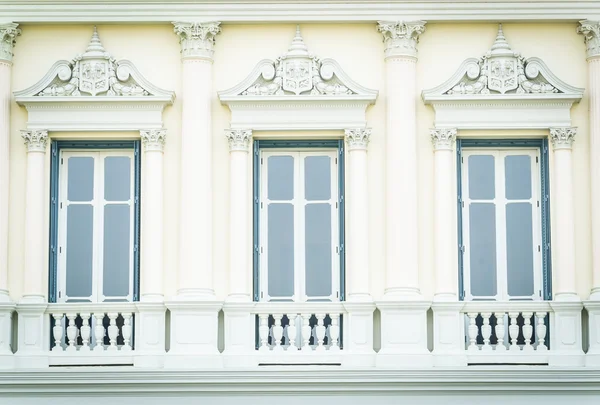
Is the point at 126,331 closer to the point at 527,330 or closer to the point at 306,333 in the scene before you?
the point at 306,333

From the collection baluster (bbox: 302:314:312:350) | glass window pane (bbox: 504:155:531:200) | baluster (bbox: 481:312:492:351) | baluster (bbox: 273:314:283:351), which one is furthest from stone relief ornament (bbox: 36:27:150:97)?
baluster (bbox: 481:312:492:351)

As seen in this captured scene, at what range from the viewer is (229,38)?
19.9 meters

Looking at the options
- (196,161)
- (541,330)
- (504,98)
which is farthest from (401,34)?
(541,330)

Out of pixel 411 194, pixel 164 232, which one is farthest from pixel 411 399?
pixel 164 232

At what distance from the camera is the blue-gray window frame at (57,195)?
19.7 m

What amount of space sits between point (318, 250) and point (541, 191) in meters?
3.26

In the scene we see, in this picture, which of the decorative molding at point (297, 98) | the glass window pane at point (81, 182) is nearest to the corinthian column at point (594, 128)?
the decorative molding at point (297, 98)

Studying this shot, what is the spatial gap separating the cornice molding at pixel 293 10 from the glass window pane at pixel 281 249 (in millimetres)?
2747

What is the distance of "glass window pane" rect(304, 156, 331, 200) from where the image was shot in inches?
782

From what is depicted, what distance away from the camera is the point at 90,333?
19562 mm

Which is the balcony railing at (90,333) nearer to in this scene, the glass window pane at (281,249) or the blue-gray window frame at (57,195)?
the blue-gray window frame at (57,195)

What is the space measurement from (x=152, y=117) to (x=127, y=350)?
3.28 metres

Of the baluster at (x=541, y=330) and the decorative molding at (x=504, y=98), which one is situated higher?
the decorative molding at (x=504, y=98)

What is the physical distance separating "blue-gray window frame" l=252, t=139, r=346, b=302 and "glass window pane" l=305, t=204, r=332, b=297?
8.3 inches
